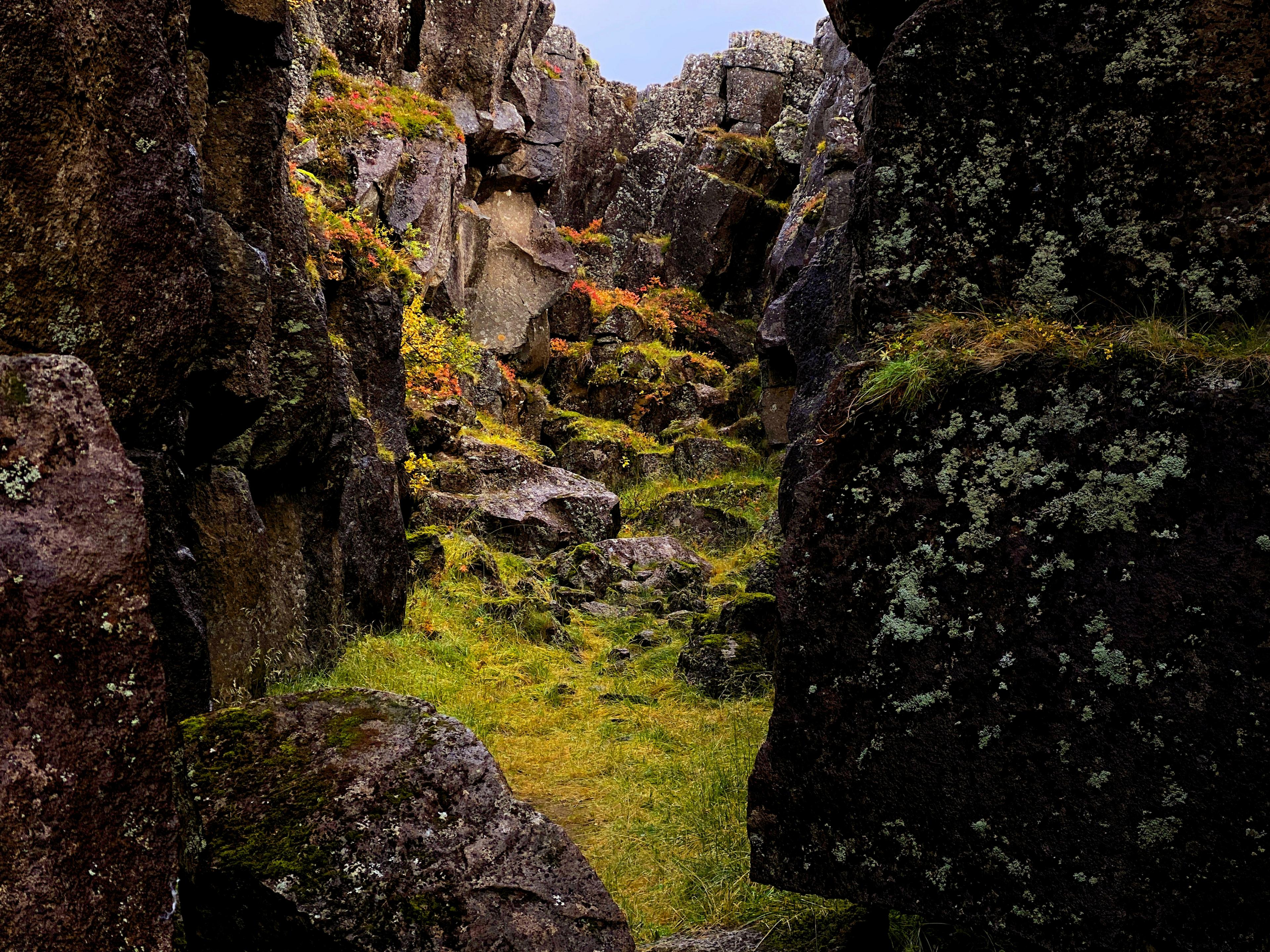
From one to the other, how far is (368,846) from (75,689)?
1.43 m

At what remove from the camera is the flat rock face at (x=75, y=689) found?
175cm

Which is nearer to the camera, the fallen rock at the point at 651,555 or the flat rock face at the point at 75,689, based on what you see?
the flat rock face at the point at 75,689

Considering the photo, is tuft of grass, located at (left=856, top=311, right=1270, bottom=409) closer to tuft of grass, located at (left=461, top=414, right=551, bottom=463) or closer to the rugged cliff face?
the rugged cliff face

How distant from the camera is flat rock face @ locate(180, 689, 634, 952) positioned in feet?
9.27

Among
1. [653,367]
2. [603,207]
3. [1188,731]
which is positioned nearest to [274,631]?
[1188,731]

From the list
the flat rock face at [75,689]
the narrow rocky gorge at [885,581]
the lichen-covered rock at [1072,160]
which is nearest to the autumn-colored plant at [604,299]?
the narrow rocky gorge at [885,581]

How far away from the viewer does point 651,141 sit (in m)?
32.2

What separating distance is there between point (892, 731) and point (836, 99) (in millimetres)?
22087

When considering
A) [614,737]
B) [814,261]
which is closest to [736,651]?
[614,737]

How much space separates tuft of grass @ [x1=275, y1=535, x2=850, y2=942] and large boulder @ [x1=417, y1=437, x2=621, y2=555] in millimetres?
2226

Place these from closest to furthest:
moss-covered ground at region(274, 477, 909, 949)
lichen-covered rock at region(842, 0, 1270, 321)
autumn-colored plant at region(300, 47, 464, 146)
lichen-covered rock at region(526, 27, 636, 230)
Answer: lichen-covered rock at region(842, 0, 1270, 321)
moss-covered ground at region(274, 477, 909, 949)
autumn-colored plant at region(300, 47, 464, 146)
lichen-covered rock at region(526, 27, 636, 230)

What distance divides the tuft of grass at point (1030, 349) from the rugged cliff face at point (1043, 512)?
12mm

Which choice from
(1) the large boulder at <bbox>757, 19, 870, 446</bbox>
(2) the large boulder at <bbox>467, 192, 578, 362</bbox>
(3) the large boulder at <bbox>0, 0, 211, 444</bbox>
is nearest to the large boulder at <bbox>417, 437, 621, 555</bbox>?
(1) the large boulder at <bbox>757, 19, 870, 446</bbox>

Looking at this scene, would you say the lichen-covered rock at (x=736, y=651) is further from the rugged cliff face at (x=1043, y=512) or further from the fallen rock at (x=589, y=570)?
the rugged cliff face at (x=1043, y=512)
